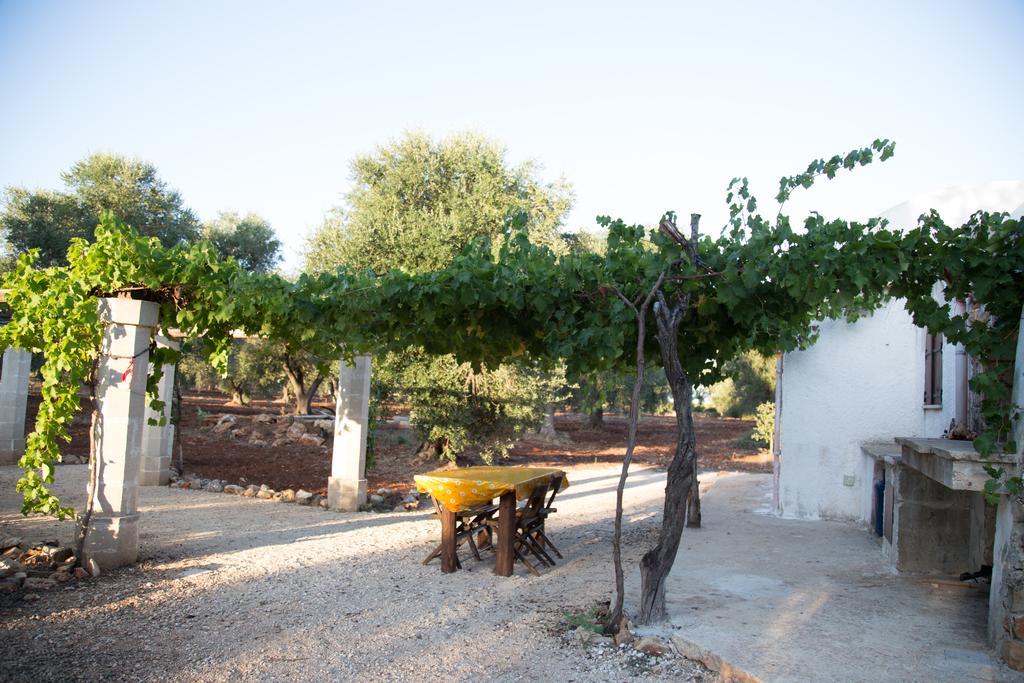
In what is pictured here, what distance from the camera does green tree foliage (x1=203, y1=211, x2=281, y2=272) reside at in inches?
973

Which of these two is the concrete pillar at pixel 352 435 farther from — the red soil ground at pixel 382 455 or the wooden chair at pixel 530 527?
the wooden chair at pixel 530 527

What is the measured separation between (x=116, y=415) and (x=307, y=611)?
9.00ft

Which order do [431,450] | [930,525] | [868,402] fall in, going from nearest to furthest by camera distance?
[930,525] < [868,402] < [431,450]

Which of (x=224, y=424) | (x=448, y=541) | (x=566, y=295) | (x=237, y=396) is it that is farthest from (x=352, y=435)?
(x=237, y=396)

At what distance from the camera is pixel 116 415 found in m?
6.97

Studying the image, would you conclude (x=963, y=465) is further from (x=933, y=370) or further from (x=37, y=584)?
(x=37, y=584)

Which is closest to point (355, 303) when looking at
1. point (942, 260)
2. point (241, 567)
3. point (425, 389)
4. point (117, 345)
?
point (117, 345)

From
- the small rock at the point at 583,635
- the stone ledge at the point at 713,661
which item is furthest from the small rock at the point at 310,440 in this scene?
the stone ledge at the point at 713,661

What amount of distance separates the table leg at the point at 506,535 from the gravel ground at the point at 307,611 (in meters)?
0.14

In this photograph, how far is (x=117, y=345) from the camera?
6.97 meters

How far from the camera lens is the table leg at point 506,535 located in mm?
7270

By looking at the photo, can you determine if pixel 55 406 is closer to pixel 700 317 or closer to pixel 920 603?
pixel 700 317

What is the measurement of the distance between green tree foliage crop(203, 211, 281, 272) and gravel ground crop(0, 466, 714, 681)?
16558 mm

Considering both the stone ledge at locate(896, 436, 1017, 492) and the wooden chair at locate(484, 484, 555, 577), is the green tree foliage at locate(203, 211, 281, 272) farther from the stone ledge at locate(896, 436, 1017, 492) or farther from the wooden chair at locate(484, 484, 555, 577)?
the stone ledge at locate(896, 436, 1017, 492)
